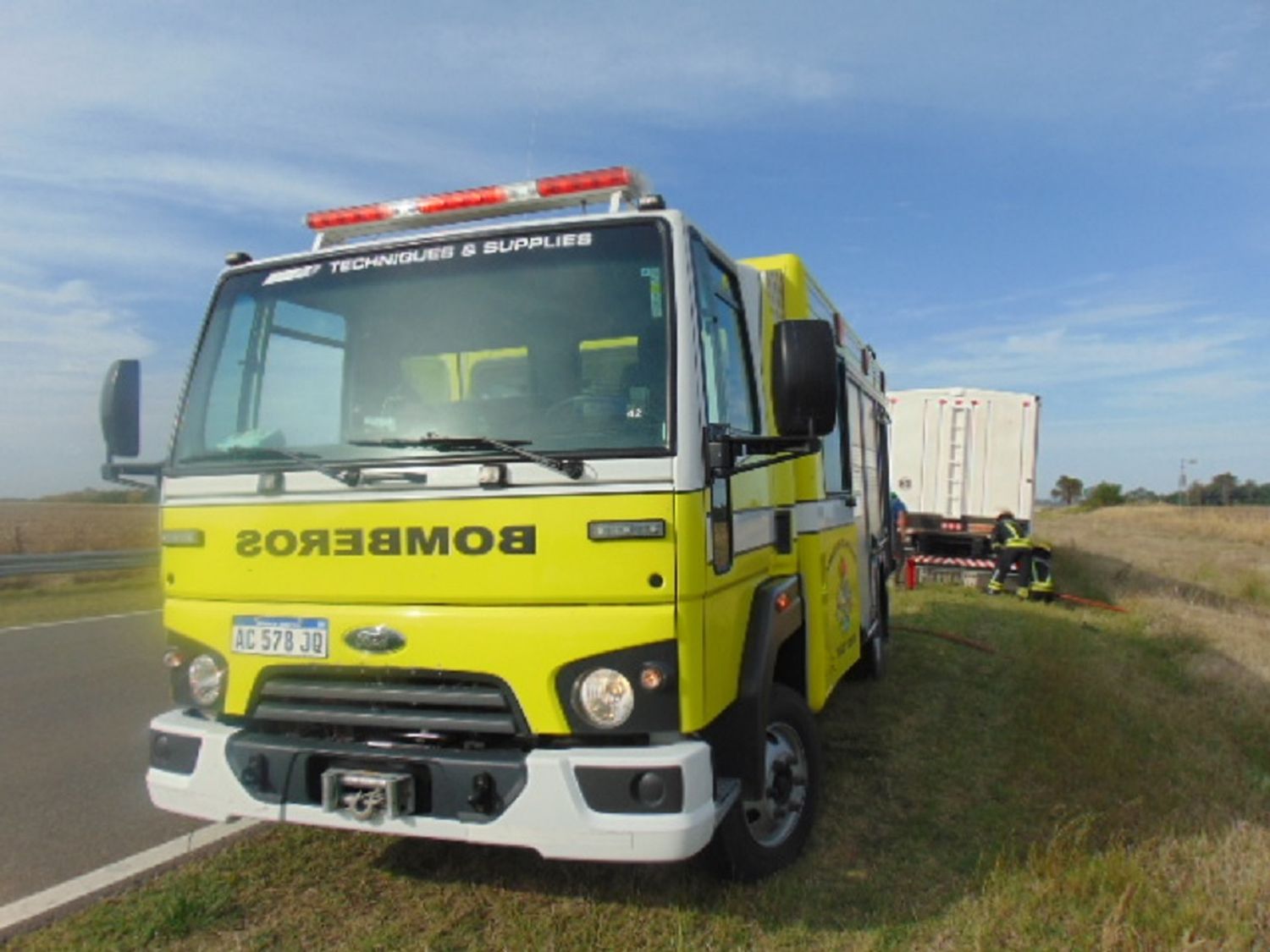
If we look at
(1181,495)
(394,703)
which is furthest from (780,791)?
(1181,495)

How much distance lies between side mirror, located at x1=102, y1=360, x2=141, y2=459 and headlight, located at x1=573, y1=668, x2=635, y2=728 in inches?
88.4

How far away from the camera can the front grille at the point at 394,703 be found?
3088 millimetres

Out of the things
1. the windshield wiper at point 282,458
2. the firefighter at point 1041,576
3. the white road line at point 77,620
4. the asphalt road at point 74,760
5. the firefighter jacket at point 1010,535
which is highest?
the windshield wiper at point 282,458

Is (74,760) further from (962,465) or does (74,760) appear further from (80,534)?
(80,534)

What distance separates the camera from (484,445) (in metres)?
3.19

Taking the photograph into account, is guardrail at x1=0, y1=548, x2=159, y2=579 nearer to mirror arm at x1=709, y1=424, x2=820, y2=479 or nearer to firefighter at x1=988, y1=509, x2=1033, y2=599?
firefighter at x1=988, y1=509, x2=1033, y2=599

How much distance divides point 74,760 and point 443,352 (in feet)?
12.1

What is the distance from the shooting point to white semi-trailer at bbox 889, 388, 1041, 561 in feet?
49.8

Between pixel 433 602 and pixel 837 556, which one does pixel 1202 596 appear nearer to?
pixel 837 556

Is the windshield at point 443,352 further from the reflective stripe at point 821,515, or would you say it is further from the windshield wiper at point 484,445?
the reflective stripe at point 821,515

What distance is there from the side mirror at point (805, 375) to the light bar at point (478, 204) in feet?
2.85

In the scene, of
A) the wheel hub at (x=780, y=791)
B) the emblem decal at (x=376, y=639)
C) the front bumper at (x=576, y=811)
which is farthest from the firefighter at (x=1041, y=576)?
the emblem decal at (x=376, y=639)

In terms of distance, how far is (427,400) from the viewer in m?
3.52

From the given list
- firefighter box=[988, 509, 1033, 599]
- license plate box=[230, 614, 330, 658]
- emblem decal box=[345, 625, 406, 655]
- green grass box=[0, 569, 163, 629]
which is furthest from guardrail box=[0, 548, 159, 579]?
firefighter box=[988, 509, 1033, 599]
